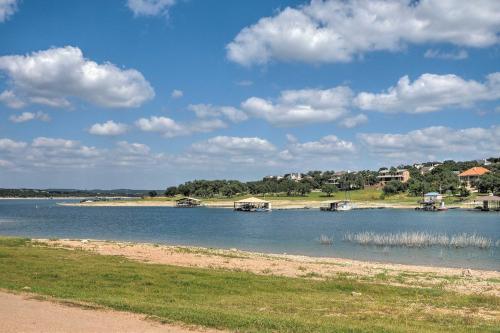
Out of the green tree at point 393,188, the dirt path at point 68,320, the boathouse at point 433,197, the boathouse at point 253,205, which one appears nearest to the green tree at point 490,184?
the boathouse at point 433,197

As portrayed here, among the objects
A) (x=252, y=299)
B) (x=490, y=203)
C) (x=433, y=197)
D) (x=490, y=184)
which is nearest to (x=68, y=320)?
(x=252, y=299)

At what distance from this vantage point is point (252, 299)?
1688 centimetres

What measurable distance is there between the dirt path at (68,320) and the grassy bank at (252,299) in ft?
2.13

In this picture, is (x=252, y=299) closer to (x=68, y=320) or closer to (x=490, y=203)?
(x=68, y=320)

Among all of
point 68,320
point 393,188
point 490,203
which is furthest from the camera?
point 393,188

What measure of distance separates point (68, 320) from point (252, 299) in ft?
21.1

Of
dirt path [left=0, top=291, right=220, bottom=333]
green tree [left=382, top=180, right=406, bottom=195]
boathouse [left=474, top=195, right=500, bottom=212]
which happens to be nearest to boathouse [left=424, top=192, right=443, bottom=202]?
boathouse [left=474, top=195, right=500, bottom=212]

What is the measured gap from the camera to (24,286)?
17.4m

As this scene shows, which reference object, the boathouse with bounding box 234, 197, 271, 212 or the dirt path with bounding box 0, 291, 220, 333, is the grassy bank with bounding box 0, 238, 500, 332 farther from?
the boathouse with bounding box 234, 197, 271, 212

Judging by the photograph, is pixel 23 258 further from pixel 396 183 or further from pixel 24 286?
pixel 396 183

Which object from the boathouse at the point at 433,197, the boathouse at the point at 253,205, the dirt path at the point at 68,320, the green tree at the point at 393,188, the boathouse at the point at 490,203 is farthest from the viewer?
the green tree at the point at 393,188

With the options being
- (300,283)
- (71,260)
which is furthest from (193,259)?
(300,283)

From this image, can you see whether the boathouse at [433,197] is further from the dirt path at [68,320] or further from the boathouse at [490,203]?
the dirt path at [68,320]

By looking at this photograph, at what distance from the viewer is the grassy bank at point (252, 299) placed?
12829mm
